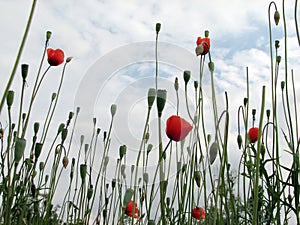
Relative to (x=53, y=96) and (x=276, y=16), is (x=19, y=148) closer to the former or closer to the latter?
(x=53, y=96)

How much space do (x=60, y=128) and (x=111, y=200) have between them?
0.56 m

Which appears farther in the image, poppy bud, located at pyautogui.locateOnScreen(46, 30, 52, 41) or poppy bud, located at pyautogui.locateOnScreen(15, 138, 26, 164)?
poppy bud, located at pyautogui.locateOnScreen(46, 30, 52, 41)

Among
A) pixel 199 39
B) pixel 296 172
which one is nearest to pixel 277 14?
pixel 199 39

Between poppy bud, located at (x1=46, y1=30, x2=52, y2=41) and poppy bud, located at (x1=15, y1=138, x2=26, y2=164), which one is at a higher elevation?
poppy bud, located at (x1=46, y1=30, x2=52, y2=41)

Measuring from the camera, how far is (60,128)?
1.81 metres

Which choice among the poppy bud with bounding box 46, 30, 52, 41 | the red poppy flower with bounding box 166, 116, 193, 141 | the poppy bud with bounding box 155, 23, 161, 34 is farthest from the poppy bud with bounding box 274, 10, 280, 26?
the poppy bud with bounding box 46, 30, 52, 41

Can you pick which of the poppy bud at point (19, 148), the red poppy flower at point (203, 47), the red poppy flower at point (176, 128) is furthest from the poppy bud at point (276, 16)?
the poppy bud at point (19, 148)

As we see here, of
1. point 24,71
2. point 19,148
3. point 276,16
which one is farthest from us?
point 276,16

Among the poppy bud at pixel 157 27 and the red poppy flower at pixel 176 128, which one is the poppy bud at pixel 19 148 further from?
the poppy bud at pixel 157 27

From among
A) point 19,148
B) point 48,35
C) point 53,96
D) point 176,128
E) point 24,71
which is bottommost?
point 19,148

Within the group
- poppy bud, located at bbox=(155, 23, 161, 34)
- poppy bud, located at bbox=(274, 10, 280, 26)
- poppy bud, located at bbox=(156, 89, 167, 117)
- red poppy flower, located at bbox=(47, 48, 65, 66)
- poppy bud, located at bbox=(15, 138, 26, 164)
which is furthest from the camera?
red poppy flower, located at bbox=(47, 48, 65, 66)

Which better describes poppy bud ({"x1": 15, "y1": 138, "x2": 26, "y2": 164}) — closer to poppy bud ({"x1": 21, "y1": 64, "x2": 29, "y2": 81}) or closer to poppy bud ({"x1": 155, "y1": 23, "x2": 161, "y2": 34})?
poppy bud ({"x1": 21, "y1": 64, "x2": 29, "y2": 81})

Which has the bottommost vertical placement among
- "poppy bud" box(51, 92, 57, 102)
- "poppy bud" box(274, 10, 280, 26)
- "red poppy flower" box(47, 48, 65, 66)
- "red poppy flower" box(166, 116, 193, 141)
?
"red poppy flower" box(166, 116, 193, 141)

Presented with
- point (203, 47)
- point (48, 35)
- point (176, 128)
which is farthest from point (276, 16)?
point (48, 35)
